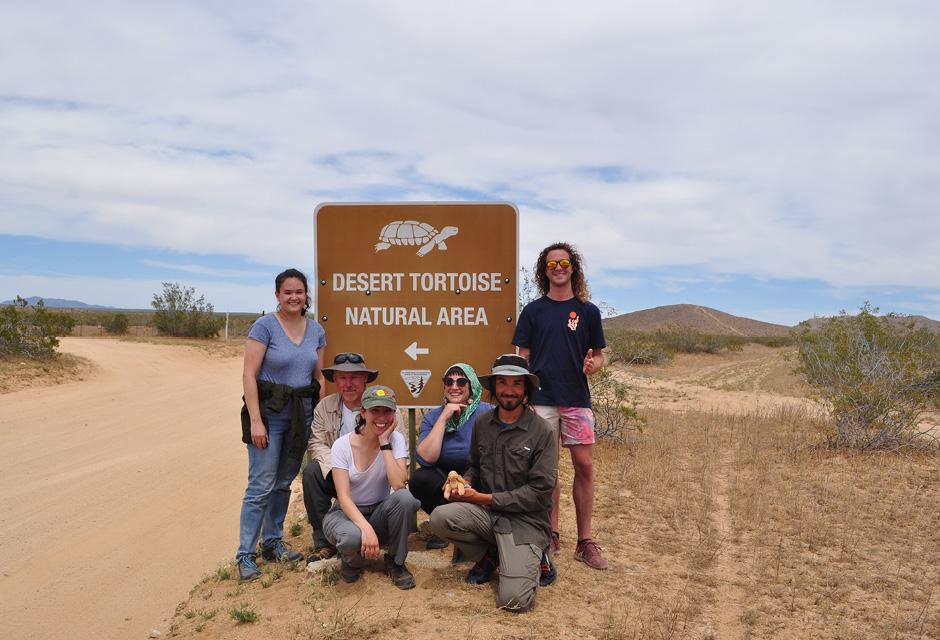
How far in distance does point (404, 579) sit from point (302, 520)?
2269mm

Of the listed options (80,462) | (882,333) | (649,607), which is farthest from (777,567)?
(80,462)

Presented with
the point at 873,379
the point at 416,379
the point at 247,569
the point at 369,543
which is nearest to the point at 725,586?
the point at 369,543

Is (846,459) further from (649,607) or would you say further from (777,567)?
(649,607)

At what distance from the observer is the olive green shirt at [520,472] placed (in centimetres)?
426

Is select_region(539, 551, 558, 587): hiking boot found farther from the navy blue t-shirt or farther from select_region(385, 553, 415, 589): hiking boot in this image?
the navy blue t-shirt

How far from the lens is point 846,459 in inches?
327

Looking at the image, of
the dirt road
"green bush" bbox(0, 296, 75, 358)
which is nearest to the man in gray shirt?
the dirt road

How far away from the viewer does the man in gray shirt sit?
13.9 feet

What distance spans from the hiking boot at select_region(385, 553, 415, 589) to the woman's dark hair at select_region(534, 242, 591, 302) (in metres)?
2.08

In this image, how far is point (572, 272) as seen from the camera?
4.98m

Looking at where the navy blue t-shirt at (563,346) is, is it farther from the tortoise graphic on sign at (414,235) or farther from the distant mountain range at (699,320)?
the distant mountain range at (699,320)

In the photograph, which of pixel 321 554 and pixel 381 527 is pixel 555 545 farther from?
pixel 321 554

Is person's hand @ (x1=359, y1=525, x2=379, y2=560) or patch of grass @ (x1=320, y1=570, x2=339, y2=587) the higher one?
person's hand @ (x1=359, y1=525, x2=379, y2=560)

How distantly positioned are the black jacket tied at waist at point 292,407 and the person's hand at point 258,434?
7cm
